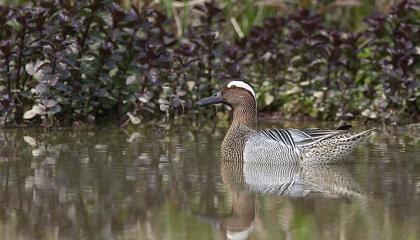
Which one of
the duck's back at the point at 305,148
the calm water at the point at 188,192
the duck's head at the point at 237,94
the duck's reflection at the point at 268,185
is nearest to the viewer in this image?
the calm water at the point at 188,192

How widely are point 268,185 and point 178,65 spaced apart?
444 centimetres

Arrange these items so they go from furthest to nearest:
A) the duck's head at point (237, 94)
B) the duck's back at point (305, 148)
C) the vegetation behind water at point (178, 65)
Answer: the vegetation behind water at point (178, 65)
the duck's head at point (237, 94)
the duck's back at point (305, 148)

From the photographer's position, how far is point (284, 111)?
13.0 m

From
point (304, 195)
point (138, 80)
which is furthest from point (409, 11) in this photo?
point (304, 195)

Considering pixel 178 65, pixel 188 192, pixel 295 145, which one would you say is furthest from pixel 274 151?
pixel 178 65

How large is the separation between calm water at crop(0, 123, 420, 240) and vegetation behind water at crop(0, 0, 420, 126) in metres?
0.85

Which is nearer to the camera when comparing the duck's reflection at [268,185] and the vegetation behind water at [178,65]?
the duck's reflection at [268,185]

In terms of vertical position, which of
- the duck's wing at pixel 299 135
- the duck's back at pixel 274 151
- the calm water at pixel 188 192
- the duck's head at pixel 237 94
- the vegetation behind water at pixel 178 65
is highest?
the vegetation behind water at pixel 178 65

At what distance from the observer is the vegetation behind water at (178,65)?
1154 cm

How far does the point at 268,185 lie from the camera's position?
834 cm

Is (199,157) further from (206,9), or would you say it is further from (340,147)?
(206,9)

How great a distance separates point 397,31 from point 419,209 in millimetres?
5541

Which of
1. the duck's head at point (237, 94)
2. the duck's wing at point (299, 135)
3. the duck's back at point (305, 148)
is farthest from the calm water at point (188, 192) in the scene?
the duck's head at point (237, 94)

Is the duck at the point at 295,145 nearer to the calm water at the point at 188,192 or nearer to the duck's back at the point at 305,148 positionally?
the duck's back at the point at 305,148
